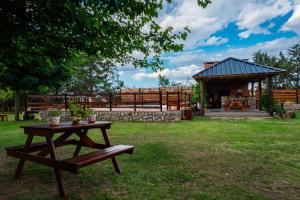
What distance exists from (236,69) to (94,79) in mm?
19395

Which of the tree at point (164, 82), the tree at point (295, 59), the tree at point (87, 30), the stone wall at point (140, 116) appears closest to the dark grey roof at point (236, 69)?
the stone wall at point (140, 116)

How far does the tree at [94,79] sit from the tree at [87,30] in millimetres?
23577

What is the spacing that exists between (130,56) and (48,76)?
9.42 m

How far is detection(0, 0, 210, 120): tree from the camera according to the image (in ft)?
9.86

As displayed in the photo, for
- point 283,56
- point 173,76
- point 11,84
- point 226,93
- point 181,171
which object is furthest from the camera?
point 283,56

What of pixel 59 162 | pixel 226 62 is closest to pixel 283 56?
pixel 226 62

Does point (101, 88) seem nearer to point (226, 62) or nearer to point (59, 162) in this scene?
point (226, 62)

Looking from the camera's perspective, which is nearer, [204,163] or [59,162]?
[59,162]

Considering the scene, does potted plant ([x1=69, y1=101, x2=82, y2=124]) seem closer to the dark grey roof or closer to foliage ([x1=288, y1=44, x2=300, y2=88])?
the dark grey roof

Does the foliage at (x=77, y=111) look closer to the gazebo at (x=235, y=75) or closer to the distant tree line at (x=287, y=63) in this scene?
the gazebo at (x=235, y=75)

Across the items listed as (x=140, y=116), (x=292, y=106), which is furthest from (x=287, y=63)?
(x=140, y=116)

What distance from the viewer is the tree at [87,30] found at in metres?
3.00

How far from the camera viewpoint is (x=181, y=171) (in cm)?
A: 384

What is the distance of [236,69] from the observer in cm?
1413
